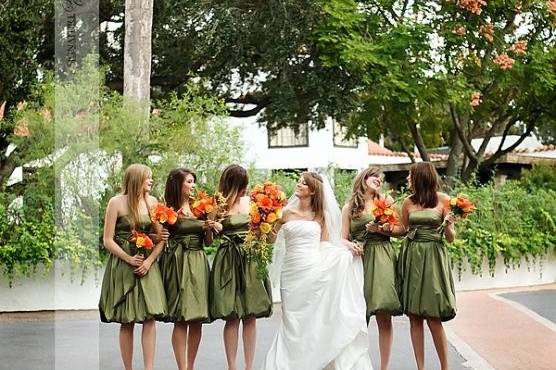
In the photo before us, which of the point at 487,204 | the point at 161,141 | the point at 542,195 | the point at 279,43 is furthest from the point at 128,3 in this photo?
the point at 542,195

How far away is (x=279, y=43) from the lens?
2388cm

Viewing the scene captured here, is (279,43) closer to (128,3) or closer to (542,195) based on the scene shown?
(128,3)

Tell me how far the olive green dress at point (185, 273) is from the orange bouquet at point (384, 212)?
5.26 ft

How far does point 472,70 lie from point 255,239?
58.0ft

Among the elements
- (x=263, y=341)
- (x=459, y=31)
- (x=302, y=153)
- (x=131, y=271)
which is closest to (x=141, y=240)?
(x=131, y=271)

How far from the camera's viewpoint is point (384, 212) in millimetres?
8797

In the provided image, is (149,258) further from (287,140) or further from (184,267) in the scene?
(287,140)

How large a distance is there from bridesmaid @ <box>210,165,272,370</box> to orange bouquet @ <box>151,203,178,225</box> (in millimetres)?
663

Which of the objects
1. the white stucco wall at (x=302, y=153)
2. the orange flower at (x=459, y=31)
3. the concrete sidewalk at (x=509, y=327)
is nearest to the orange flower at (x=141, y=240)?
the concrete sidewalk at (x=509, y=327)

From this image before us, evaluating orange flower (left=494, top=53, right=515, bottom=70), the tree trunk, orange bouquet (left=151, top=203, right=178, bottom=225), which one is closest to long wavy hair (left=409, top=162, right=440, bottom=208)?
orange bouquet (left=151, top=203, right=178, bottom=225)

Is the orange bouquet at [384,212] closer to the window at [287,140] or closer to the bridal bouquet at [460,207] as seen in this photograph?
the bridal bouquet at [460,207]

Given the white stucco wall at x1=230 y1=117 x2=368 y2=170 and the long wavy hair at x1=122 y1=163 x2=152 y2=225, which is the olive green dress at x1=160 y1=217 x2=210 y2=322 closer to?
the long wavy hair at x1=122 y1=163 x2=152 y2=225

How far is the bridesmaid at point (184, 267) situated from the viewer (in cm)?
880

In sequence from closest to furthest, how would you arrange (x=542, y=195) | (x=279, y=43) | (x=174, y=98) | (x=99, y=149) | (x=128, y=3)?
(x=99, y=149) < (x=174, y=98) < (x=128, y=3) < (x=542, y=195) < (x=279, y=43)
